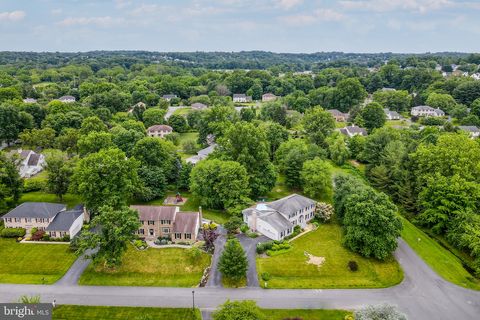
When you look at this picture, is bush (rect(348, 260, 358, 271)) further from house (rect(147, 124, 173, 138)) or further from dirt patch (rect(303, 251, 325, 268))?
house (rect(147, 124, 173, 138))

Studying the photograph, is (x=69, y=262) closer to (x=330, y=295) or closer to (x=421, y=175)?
(x=330, y=295)

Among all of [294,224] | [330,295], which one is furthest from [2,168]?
[330,295]

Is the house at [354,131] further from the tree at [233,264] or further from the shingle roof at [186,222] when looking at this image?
the tree at [233,264]

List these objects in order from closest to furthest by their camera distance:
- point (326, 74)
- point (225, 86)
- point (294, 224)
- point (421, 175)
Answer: point (294, 224), point (421, 175), point (225, 86), point (326, 74)

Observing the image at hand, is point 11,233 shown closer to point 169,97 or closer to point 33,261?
point 33,261

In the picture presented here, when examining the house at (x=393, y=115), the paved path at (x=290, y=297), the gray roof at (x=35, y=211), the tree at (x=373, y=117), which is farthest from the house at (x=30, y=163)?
the house at (x=393, y=115)

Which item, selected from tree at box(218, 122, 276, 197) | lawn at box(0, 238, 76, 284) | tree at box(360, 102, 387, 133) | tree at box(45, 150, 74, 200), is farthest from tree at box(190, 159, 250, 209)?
tree at box(360, 102, 387, 133)
